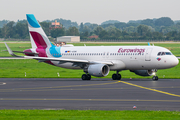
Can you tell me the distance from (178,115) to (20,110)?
28.5ft

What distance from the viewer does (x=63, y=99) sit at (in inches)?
1029

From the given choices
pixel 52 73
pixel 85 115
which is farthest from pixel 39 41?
pixel 85 115

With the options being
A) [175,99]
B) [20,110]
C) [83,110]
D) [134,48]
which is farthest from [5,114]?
[134,48]

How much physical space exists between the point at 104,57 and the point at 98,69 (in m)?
3.77

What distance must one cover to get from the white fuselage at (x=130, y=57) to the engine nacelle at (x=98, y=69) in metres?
1.24

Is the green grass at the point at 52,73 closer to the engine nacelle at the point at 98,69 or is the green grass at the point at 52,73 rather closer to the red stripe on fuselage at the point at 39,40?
the red stripe on fuselage at the point at 39,40

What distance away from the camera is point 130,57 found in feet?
145

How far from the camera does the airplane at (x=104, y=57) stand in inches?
1697

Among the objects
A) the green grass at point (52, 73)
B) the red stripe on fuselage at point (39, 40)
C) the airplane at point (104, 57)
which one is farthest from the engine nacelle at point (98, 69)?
the red stripe on fuselage at point (39, 40)

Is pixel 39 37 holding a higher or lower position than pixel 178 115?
higher

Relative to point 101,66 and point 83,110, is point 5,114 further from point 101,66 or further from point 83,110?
point 101,66

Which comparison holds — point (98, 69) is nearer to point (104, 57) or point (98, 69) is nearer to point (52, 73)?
point (104, 57)

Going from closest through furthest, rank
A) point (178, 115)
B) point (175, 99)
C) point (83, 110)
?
1. point (178, 115)
2. point (83, 110)
3. point (175, 99)

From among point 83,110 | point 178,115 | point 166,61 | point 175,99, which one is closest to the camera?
point 178,115
